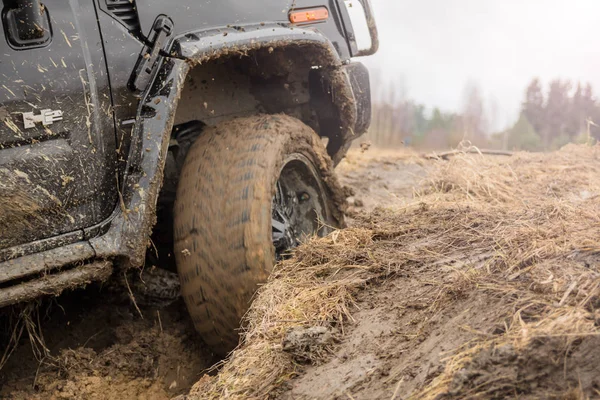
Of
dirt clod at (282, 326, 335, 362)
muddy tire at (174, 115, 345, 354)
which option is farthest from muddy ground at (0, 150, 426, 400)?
dirt clod at (282, 326, 335, 362)

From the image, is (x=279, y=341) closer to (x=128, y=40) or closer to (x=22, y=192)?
(x=22, y=192)

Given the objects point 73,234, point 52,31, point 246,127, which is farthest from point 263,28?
point 73,234

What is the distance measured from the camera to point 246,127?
10.8 ft

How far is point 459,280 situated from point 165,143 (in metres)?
1.33

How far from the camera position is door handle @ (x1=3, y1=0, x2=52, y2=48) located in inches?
94.2

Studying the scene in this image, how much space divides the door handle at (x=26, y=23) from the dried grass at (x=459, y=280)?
1.38 meters

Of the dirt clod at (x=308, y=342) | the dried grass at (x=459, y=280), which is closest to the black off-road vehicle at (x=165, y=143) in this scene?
the dried grass at (x=459, y=280)

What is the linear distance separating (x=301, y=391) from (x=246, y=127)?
5.05 ft

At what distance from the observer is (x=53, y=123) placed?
8.21ft

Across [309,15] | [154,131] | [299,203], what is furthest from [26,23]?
[299,203]

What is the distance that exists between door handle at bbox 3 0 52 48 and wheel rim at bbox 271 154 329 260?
1.43 metres

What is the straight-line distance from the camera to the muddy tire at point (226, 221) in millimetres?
2916

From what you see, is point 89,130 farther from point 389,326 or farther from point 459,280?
point 459,280

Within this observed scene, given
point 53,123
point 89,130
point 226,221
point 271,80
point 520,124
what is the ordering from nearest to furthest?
point 53,123 → point 89,130 → point 226,221 → point 271,80 → point 520,124
